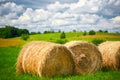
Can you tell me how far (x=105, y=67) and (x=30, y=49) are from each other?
3.60m

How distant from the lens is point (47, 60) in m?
9.38

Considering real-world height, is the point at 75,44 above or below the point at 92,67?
above

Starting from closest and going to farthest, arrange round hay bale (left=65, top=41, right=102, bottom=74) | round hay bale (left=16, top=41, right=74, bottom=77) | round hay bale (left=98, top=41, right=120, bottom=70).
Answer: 1. round hay bale (left=16, top=41, right=74, bottom=77)
2. round hay bale (left=65, top=41, right=102, bottom=74)
3. round hay bale (left=98, top=41, right=120, bottom=70)

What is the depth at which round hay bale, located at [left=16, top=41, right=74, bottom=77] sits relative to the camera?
934cm

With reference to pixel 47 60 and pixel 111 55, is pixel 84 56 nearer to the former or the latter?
pixel 111 55

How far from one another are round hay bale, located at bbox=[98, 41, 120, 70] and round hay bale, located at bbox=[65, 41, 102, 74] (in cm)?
87

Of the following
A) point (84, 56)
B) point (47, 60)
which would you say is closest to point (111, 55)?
Answer: point (84, 56)

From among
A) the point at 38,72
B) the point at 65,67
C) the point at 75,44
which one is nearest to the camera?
the point at 38,72

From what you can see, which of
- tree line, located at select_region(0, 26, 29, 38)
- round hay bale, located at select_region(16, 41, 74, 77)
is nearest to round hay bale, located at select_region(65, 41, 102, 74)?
round hay bale, located at select_region(16, 41, 74, 77)

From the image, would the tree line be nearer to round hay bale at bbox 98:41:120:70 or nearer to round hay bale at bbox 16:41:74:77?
round hay bale at bbox 98:41:120:70

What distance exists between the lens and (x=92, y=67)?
11.1 m

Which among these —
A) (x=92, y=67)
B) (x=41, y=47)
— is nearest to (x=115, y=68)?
(x=92, y=67)

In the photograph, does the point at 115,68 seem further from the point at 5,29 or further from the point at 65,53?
the point at 5,29

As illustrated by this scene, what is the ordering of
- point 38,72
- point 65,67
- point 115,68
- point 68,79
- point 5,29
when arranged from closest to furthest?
point 68,79
point 38,72
point 65,67
point 115,68
point 5,29
